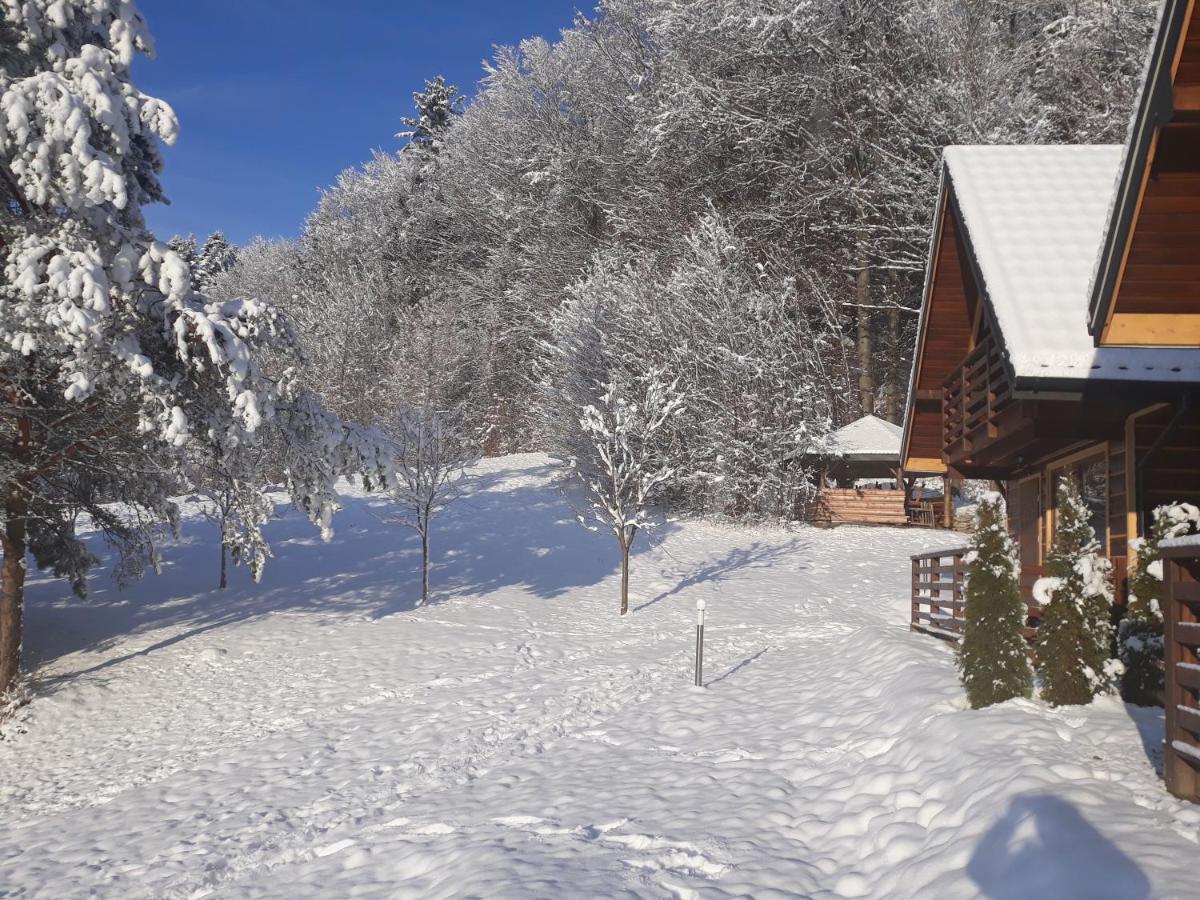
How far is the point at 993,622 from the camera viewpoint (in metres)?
7.38

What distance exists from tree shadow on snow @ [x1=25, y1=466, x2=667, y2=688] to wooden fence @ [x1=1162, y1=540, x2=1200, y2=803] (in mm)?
14063

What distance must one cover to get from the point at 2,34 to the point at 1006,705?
46.8 feet

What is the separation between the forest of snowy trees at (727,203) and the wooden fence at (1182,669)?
21.1m

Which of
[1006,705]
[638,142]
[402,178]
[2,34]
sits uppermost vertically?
[402,178]

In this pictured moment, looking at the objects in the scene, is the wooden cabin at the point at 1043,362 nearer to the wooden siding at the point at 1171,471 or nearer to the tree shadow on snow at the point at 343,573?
the wooden siding at the point at 1171,471

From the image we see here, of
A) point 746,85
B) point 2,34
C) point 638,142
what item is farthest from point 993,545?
point 638,142

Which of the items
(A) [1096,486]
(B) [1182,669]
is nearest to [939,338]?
(A) [1096,486]

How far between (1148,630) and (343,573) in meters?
18.8

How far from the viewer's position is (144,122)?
11.8m

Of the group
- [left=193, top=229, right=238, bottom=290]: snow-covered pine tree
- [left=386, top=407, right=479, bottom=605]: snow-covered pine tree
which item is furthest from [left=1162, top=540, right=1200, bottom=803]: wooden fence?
[left=193, top=229, right=238, bottom=290]: snow-covered pine tree

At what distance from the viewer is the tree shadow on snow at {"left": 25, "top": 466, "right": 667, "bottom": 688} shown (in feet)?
54.0

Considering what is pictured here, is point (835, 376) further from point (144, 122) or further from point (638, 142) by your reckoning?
point (144, 122)

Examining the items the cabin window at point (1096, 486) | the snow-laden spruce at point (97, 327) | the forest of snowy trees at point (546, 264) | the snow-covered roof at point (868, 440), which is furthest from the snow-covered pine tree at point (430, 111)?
the cabin window at point (1096, 486)

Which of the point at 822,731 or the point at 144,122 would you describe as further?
the point at 144,122
